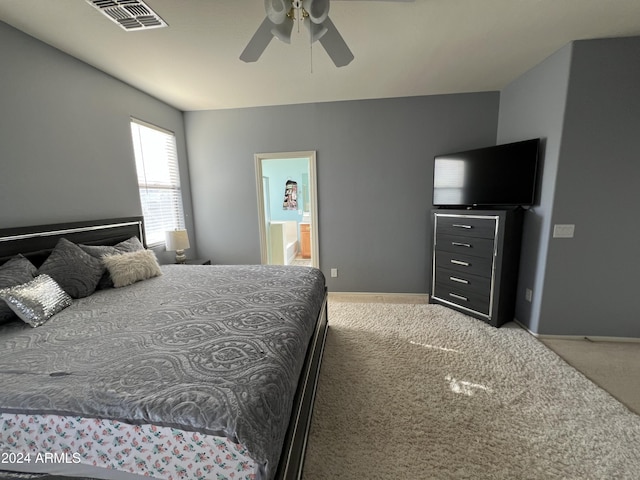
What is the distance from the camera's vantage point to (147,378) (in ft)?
3.30

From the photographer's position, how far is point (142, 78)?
267cm

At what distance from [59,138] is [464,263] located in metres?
4.05

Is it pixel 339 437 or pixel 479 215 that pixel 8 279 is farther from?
pixel 479 215

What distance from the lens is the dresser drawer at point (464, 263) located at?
109 inches

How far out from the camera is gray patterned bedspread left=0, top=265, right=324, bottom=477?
0.88m

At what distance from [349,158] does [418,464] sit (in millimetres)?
3191

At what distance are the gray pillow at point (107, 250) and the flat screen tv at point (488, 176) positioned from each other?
3.50 metres

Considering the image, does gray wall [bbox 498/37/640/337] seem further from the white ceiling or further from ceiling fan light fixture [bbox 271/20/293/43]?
ceiling fan light fixture [bbox 271/20/293/43]

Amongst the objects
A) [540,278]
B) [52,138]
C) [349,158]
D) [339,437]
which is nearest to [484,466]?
[339,437]

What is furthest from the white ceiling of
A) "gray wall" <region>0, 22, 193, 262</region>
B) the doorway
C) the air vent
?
the doorway

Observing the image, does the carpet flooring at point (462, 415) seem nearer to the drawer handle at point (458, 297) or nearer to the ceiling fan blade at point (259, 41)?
the drawer handle at point (458, 297)

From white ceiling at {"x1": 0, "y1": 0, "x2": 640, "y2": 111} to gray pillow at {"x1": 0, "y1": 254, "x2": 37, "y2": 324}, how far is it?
5.36 feet

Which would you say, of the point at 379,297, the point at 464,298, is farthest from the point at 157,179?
the point at 464,298

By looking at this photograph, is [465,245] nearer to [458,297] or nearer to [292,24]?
[458,297]
